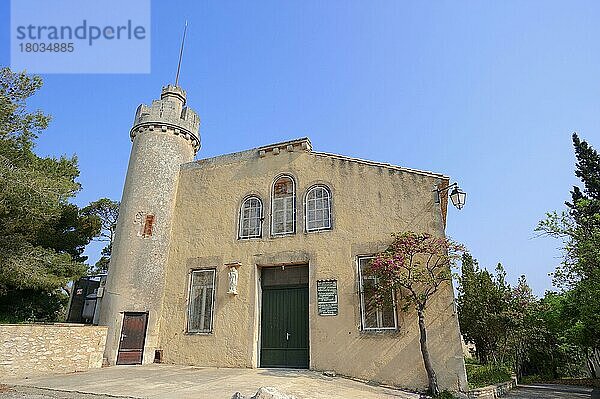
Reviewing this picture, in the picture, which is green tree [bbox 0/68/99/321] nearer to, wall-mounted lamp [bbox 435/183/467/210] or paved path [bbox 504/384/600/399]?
wall-mounted lamp [bbox 435/183/467/210]

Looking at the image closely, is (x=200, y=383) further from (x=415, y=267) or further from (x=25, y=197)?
(x=25, y=197)

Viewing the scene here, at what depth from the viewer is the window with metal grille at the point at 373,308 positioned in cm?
948

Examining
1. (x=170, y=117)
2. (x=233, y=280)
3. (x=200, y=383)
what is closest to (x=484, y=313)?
(x=233, y=280)

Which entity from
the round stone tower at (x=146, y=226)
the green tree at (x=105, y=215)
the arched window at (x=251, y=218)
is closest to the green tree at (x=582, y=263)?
the arched window at (x=251, y=218)

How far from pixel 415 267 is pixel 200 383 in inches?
217

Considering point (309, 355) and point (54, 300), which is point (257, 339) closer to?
point (309, 355)

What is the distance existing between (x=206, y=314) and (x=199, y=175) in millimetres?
4748

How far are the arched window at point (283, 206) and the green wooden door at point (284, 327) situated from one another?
69.4 inches

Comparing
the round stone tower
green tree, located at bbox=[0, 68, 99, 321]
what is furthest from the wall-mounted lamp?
green tree, located at bbox=[0, 68, 99, 321]

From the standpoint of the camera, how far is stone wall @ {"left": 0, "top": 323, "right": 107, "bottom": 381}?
9156mm

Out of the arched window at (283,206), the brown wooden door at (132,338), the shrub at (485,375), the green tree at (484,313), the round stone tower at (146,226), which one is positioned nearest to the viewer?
the brown wooden door at (132,338)

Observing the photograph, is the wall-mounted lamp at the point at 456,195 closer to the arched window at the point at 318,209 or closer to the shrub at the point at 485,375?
the arched window at the point at 318,209

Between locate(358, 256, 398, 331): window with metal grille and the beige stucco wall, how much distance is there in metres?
0.17

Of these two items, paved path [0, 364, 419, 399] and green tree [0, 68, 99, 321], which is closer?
paved path [0, 364, 419, 399]
